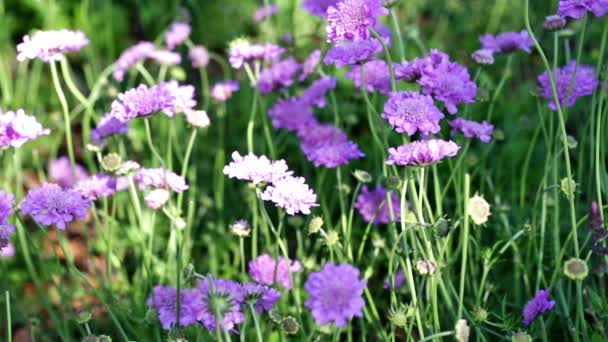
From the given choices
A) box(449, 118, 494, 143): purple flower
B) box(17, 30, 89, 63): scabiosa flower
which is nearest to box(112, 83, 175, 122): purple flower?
box(17, 30, 89, 63): scabiosa flower

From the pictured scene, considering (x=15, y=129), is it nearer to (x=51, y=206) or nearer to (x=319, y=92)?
(x=51, y=206)

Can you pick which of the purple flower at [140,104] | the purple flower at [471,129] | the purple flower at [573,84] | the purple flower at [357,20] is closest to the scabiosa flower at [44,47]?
the purple flower at [140,104]

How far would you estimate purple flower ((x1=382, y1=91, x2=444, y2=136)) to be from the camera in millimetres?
1321

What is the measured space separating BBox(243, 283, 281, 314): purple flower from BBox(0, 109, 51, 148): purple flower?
24.1 inches

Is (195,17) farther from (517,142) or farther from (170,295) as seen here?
(170,295)

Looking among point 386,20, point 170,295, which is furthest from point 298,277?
point 386,20

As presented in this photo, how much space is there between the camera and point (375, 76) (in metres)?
1.73

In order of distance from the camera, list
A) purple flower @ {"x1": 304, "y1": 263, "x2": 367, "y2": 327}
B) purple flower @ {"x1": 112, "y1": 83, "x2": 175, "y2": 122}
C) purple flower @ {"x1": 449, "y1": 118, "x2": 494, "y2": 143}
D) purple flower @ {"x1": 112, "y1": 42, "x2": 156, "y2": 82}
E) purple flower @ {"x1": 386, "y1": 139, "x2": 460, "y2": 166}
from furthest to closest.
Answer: purple flower @ {"x1": 112, "y1": 42, "x2": 156, "y2": 82}, purple flower @ {"x1": 449, "y1": 118, "x2": 494, "y2": 143}, purple flower @ {"x1": 112, "y1": 83, "x2": 175, "y2": 122}, purple flower @ {"x1": 386, "y1": 139, "x2": 460, "y2": 166}, purple flower @ {"x1": 304, "y1": 263, "x2": 367, "y2": 327}

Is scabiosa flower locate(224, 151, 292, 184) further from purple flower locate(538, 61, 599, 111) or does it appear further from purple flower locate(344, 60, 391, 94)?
purple flower locate(538, 61, 599, 111)

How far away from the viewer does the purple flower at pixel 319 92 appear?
188cm

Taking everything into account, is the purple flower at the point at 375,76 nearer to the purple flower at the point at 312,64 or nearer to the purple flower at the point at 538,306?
the purple flower at the point at 312,64

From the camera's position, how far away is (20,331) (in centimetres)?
210

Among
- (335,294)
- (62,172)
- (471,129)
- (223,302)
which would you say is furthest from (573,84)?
(62,172)

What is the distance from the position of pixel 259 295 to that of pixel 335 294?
0.21 m
